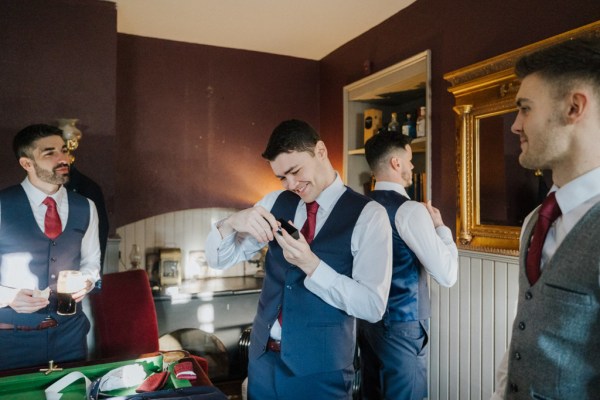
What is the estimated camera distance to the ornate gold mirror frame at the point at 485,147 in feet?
7.72

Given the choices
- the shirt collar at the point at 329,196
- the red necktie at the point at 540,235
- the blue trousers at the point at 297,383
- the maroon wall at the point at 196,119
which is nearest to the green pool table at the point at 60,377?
the blue trousers at the point at 297,383

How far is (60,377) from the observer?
150 cm

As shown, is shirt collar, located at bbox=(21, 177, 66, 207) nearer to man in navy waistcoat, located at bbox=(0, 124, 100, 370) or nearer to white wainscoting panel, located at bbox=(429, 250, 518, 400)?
man in navy waistcoat, located at bbox=(0, 124, 100, 370)

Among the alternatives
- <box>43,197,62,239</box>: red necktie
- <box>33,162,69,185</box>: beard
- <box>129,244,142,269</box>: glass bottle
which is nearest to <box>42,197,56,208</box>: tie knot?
<box>43,197,62,239</box>: red necktie

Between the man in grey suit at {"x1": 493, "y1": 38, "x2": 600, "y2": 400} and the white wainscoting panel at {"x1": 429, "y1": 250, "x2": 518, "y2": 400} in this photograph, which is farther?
the white wainscoting panel at {"x1": 429, "y1": 250, "x2": 518, "y2": 400}

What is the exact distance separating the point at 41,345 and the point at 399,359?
1.84 meters

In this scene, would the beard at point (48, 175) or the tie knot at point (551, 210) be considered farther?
the beard at point (48, 175)

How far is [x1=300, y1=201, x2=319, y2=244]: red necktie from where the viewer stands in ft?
5.58

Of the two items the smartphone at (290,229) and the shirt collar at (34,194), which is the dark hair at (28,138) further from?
the smartphone at (290,229)

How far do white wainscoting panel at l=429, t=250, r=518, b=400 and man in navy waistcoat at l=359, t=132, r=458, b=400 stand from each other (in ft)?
1.31

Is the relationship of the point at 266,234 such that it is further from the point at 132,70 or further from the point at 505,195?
the point at 132,70

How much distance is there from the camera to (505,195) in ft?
7.95

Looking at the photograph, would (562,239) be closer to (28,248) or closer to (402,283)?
(402,283)

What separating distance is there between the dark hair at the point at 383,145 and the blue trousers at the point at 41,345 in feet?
6.17
